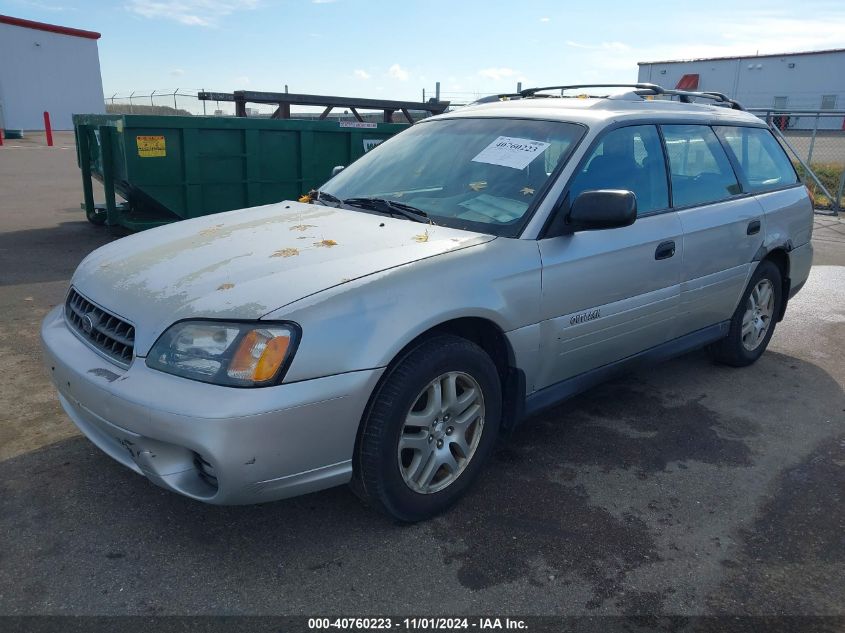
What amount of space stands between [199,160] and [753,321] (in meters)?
6.40

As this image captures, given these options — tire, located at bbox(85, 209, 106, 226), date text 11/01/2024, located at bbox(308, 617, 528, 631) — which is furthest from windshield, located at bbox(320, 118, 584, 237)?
tire, located at bbox(85, 209, 106, 226)

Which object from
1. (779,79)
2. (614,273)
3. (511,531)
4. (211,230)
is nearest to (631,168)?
(614,273)

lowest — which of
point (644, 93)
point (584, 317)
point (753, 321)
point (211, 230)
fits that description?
point (753, 321)

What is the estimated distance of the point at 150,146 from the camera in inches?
311

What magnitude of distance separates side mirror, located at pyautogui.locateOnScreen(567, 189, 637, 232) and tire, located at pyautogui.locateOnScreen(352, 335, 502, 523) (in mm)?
773

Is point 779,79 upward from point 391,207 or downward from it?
upward

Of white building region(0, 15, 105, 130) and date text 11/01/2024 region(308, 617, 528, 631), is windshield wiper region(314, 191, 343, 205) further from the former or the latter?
white building region(0, 15, 105, 130)

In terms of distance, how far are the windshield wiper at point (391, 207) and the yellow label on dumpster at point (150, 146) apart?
5122 mm

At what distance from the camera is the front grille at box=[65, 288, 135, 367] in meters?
2.57

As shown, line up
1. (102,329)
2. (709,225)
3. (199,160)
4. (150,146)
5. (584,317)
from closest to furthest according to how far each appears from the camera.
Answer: (102,329), (584,317), (709,225), (150,146), (199,160)

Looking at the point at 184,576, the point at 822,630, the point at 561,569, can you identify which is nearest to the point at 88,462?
the point at 184,576

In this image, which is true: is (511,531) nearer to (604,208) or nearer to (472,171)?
(604,208)

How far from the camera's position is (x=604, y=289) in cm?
336

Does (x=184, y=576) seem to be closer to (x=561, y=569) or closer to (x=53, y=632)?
(x=53, y=632)
